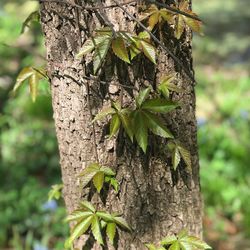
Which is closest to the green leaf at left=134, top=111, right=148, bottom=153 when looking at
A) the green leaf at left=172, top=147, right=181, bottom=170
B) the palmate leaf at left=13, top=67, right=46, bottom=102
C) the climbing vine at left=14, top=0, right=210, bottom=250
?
the climbing vine at left=14, top=0, right=210, bottom=250

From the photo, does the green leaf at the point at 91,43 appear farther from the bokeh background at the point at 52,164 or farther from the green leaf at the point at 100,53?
the bokeh background at the point at 52,164

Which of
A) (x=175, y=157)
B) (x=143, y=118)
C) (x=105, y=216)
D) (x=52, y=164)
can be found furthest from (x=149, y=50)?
(x=52, y=164)

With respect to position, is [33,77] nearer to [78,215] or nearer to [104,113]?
[104,113]

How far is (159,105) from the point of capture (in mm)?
1478

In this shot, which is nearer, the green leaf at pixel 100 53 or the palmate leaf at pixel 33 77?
the green leaf at pixel 100 53

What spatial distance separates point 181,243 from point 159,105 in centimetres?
51

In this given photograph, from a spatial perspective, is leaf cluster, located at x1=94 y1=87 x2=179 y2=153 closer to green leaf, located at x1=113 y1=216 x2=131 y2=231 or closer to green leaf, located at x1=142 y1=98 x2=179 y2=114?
green leaf, located at x1=142 y1=98 x2=179 y2=114

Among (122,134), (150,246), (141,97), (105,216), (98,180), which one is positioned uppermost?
(141,97)

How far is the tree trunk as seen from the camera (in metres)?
1.53

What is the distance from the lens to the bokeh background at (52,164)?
11.7ft

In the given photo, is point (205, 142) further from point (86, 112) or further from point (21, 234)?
point (86, 112)

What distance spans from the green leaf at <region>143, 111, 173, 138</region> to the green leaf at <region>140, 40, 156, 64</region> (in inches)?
6.2

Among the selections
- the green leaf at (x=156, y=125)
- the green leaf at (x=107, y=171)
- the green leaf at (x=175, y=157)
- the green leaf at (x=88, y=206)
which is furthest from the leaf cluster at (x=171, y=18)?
the green leaf at (x=88, y=206)

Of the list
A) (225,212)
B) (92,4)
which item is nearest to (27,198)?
(225,212)
